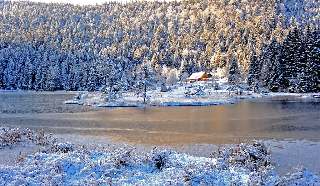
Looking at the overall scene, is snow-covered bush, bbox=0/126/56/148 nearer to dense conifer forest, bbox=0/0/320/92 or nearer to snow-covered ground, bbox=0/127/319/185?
snow-covered ground, bbox=0/127/319/185

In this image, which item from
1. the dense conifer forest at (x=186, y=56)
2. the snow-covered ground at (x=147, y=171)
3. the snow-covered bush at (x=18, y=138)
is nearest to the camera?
the snow-covered ground at (x=147, y=171)

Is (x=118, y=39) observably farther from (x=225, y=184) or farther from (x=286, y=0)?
(x=225, y=184)

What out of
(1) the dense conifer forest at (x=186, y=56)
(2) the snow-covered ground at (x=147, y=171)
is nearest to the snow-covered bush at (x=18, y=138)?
(2) the snow-covered ground at (x=147, y=171)

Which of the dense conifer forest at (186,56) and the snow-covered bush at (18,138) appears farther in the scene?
the dense conifer forest at (186,56)

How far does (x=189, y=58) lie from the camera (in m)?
135

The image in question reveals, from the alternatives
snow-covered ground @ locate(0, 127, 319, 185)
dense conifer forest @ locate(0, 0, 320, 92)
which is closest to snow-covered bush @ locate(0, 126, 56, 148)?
snow-covered ground @ locate(0, 127, 319, 185)

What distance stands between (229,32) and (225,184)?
15208cm

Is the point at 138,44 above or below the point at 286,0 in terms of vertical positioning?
below

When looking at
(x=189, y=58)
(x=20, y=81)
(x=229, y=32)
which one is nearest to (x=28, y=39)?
(x=20, y=81)

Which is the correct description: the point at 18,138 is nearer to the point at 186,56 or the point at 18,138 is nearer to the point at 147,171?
the point at 147,171

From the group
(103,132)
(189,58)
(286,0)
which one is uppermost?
(286,0)

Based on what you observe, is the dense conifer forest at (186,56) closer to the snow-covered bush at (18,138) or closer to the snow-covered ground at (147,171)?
the snow-covered bush at (18,138)

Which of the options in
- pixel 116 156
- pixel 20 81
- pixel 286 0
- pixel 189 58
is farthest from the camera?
pixel 286 0

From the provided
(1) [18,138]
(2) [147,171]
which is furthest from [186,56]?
(2) [147,171]
